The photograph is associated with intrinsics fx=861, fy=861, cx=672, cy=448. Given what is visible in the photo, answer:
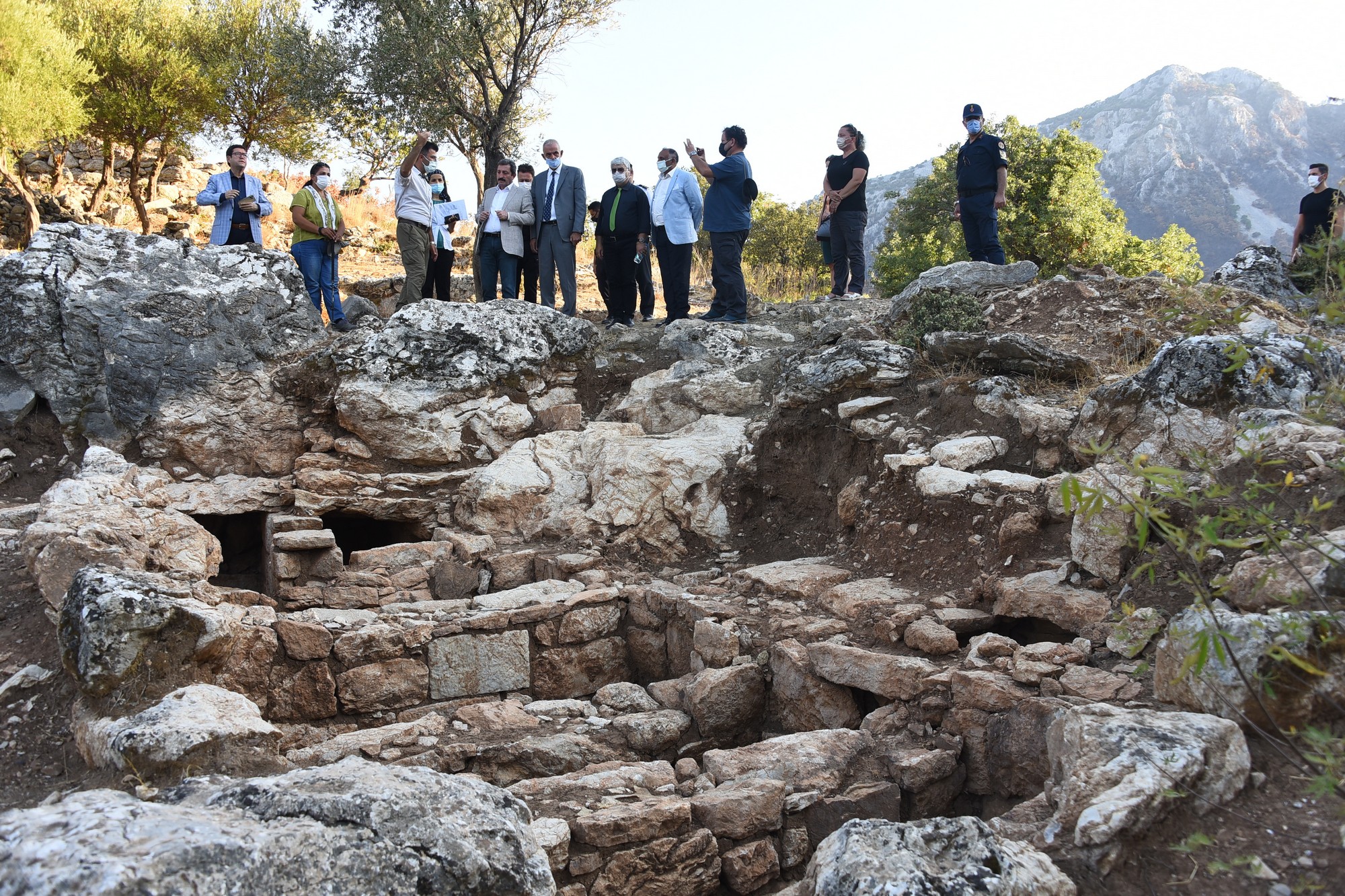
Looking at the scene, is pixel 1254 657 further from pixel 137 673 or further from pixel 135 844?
pixel 137 673

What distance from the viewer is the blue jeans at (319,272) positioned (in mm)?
8594

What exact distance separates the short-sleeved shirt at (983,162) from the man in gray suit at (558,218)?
151 inches

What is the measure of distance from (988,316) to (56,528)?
7306 mm

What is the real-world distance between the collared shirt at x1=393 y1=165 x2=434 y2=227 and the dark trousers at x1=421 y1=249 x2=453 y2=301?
72cm

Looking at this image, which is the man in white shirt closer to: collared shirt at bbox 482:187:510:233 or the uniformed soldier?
collared shirt at bbox 482:187:510:233

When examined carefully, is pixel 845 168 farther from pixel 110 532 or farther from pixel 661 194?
pixel 110 532

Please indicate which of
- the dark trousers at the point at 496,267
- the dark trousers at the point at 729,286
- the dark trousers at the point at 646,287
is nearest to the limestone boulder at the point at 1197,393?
the dark trousers at the point at 729,286

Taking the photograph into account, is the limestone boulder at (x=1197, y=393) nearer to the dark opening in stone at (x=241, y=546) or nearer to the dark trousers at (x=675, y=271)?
the dark trousers at (x=675, y=271)

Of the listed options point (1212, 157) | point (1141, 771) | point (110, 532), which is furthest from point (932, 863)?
point (1212, 157)

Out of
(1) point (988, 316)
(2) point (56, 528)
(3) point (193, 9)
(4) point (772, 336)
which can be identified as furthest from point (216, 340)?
(3) point (193, 9)

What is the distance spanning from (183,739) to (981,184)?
8071 millimetres

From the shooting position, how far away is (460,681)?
5.70 metres

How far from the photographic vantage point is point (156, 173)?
16.6 meters

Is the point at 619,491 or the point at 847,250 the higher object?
the point at 847,250
